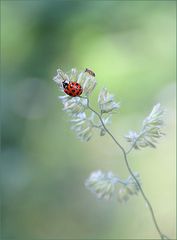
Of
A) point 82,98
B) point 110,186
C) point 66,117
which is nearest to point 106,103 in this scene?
point 82,98

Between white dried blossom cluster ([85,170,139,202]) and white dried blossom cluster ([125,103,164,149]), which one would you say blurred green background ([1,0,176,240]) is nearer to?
white dried blossom cluster ([85,170,139,202])

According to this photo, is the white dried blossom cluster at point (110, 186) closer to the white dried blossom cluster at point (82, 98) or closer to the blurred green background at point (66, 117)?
the white dried blossom cluster at point (82, 98)

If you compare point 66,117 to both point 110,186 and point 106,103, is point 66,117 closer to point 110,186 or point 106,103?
point 110,186

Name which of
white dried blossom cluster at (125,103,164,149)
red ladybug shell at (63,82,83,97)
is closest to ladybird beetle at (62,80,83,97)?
red ladybug shell at (63,82,83,97)

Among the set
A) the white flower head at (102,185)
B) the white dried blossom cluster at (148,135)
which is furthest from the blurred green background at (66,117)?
the white dried blossom cluster at (148,135)

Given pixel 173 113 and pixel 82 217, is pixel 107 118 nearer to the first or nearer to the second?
pixel 82 217

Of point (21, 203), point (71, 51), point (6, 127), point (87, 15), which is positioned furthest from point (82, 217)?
point (87, 15)
